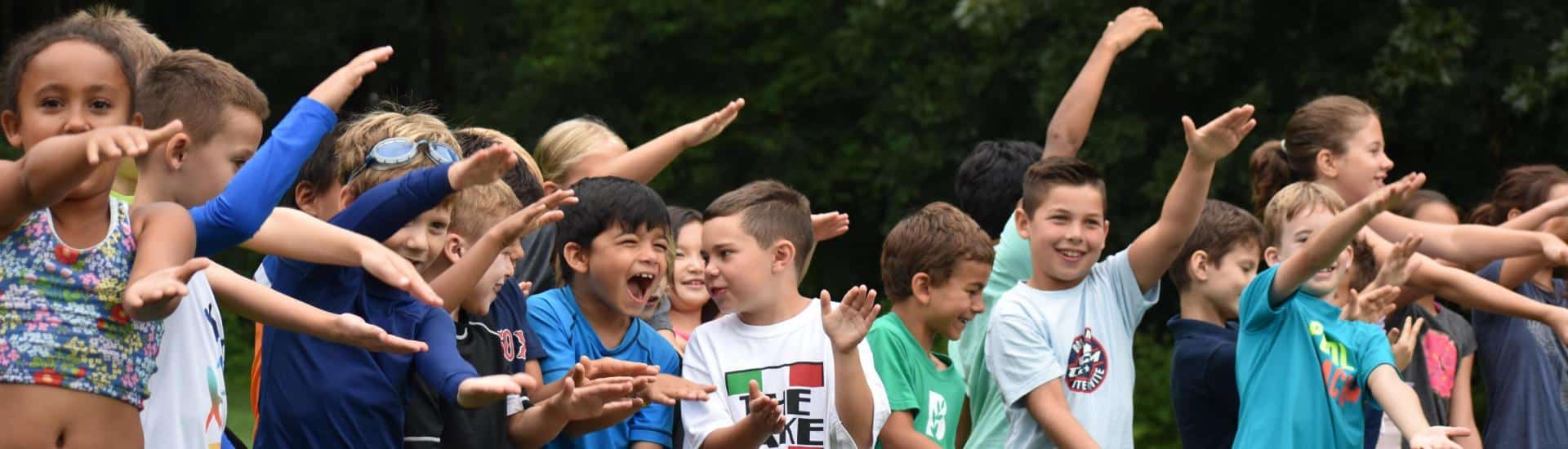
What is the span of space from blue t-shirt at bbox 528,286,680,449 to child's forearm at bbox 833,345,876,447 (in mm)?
479

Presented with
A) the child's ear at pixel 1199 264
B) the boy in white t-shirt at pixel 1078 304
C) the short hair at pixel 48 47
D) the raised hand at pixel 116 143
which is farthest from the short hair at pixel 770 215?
the raised hand at pixel 116 143

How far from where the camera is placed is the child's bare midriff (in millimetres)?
3266

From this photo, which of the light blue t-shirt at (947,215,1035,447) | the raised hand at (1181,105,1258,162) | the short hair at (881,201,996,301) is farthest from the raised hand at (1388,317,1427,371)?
the short hair at (881,201,996,301)

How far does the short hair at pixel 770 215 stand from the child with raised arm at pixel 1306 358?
1.40m

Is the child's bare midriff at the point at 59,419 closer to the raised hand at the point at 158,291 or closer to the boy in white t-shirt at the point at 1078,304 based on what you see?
the raised hand at the point at 158,291

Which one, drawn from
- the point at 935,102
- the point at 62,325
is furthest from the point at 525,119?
the point at 62,325

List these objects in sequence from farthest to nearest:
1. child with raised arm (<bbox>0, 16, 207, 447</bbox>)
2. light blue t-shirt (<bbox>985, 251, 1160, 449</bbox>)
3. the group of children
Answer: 1. light blue t-shirt (<bbox>985, 251, 1160, 449</bbox>)
2. the group of children
3. child with raised arm (<bbox>0, 16, 207, 447</bbox>)

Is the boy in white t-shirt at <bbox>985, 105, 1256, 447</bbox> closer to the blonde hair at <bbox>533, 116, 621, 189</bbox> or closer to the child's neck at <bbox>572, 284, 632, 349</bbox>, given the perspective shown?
the child's neck at <bbox>572, 284, 632, 349</bbox>

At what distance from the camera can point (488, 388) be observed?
11.8 ft

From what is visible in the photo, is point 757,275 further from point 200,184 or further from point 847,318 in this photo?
point 200,184

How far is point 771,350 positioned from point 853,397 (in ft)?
1.10

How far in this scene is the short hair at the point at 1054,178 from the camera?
547 cm

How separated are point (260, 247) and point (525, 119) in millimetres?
14693

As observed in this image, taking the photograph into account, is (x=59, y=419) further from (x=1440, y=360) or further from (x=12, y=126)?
(x=1440, y=360)
